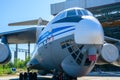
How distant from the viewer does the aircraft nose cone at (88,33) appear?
34.9ft

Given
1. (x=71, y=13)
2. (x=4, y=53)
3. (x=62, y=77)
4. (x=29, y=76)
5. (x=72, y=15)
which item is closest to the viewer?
(x=72, y=15)

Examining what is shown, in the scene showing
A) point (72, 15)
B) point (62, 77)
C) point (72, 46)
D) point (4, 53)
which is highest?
point (72, 15)

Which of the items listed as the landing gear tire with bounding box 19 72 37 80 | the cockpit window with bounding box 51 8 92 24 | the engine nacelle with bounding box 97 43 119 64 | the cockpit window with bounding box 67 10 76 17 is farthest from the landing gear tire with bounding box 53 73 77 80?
the landing gear tire with bounding box 19 72 37 80

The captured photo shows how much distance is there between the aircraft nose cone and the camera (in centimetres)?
1062

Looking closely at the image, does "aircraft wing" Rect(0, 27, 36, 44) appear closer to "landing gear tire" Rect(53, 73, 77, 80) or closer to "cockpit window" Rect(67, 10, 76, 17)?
"landing gear tire" Rect(53, 73, 77, 80)

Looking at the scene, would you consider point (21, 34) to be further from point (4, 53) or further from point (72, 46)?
point (72, 46)

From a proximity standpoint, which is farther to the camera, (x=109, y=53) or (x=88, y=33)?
(x=109, y=53)

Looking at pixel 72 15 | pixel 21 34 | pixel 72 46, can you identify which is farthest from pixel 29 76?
pixel 72 46

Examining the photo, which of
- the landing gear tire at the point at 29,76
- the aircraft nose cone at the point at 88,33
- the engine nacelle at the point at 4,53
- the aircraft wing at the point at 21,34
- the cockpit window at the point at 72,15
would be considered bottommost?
the landing gear tire at the point at 29,76

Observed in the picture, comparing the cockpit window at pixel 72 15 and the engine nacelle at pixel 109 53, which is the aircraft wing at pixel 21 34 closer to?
the cockpit window at pixel 72 15

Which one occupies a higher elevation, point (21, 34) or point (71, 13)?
point (71, 13)

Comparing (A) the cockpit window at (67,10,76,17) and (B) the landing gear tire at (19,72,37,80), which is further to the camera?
(B) the landing gear tire at (19,72,37,80)

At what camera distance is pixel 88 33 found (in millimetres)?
10586

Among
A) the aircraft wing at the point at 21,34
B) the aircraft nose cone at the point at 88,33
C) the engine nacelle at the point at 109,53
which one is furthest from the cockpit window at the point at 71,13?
the aircraft wing at the point at 21,34
